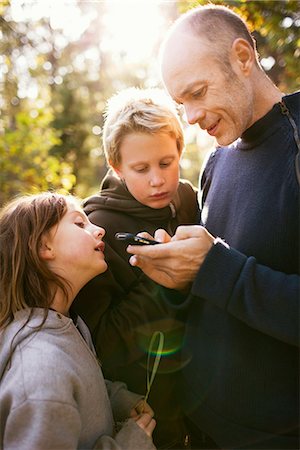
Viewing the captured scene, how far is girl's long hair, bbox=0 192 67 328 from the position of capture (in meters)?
2.20

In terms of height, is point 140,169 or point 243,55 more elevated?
point 243,55

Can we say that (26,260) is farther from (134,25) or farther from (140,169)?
(134,25)

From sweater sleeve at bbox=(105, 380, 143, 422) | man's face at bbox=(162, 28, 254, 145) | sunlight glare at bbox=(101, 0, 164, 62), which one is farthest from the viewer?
sunlight glare at bbox=(101, 0, 164, 62)

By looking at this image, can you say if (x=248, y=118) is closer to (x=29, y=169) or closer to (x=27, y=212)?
(x=27, y=212)

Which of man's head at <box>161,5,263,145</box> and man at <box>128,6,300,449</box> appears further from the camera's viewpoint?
man's head at <box>161,5,263,145</box>

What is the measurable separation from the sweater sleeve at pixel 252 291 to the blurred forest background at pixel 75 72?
1133 millimetres

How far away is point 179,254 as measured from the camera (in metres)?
1.94

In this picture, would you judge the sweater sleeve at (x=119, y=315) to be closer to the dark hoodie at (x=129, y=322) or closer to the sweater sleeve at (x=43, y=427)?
the dark hoodie at (x=129, y=322)

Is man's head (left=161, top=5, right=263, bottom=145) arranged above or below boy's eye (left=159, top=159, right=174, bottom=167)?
above

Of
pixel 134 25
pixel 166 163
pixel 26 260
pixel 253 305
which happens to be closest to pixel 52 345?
pixel 26 260

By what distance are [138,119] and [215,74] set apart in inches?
20.8

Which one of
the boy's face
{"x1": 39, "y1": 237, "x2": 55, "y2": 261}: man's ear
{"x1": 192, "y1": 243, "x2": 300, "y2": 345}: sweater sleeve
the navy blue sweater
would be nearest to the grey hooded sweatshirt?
{"x1": 39, "y1": 237, "x2": 55, "y2": 261}: man's ear

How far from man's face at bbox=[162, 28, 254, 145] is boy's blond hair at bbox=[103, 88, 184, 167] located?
352 mm

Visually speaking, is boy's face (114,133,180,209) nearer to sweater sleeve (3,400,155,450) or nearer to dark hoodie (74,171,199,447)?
dark hoodie (74,171,199,447)
